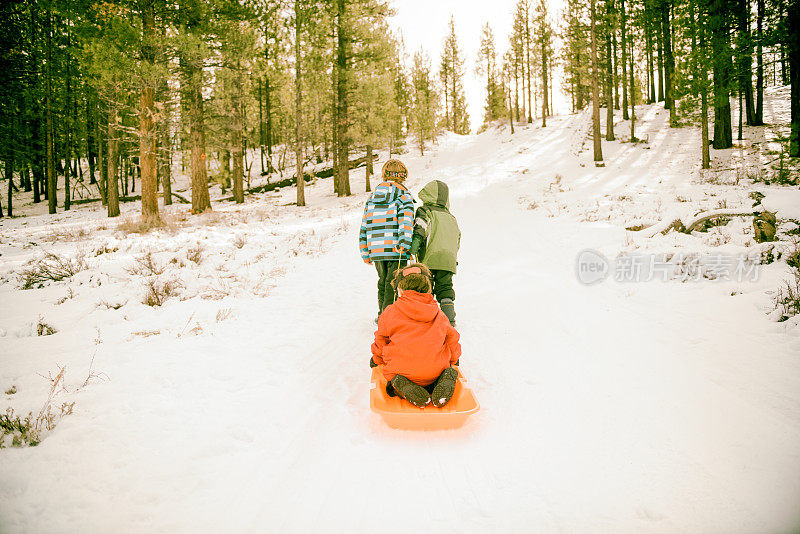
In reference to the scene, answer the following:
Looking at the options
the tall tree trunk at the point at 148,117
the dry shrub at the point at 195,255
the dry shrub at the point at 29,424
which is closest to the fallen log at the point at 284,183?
the tall tree trunk at the point at 148,117

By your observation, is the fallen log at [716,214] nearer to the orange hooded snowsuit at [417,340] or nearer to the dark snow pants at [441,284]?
the dark snow pants at [441,284]

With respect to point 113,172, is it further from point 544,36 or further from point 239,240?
point 544,36

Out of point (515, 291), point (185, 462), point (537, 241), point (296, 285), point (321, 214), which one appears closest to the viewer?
point (185, 462)

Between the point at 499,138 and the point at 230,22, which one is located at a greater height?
the point at 499,138

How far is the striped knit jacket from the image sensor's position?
4805 mm

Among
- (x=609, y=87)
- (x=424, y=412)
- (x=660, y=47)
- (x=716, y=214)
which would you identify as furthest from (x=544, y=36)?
(x=424, y=412)

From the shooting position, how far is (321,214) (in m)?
17.8

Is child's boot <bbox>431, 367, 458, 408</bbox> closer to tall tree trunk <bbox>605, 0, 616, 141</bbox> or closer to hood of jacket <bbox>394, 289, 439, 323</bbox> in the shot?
hood of jacket <bbox>394, 289, 439, 323</bbox>

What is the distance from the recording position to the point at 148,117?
11703 mm

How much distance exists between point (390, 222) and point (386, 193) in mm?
371

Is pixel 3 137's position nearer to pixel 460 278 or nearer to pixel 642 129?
pixel 460 278

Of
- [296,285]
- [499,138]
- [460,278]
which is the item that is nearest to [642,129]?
[499,138]

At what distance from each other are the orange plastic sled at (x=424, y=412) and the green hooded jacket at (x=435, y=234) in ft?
6.48

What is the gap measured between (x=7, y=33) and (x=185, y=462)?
27.3m
